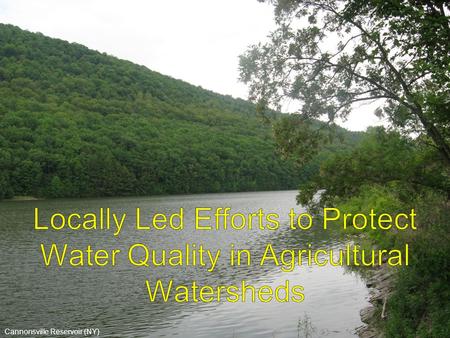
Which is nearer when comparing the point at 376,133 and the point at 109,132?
the point at 376,133

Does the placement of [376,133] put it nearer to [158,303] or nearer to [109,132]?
Answer: [158,303]

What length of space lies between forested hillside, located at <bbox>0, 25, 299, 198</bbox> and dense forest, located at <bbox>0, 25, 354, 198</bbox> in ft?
0.89

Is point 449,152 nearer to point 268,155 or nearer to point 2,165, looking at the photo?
point 2,165

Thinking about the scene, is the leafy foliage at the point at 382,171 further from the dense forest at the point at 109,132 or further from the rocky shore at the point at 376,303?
the dense forest at the point at 109,132

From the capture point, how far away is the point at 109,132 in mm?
123750

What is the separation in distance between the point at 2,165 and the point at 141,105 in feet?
228

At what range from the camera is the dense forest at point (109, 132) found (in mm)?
101312

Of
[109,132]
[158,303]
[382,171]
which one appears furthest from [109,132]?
[382,171]

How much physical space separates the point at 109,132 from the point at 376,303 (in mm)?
113301

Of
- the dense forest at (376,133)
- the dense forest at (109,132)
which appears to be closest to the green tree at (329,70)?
the dense forest at (376,133)

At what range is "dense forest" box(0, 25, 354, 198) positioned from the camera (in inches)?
3989

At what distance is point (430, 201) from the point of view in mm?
16469

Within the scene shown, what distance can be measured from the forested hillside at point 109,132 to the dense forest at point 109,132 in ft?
0.89

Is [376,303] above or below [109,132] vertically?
below
